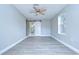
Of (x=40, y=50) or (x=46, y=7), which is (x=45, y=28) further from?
(x=40, y=50)

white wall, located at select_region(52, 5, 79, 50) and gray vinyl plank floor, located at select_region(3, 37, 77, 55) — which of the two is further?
white wall, located at select_region(52, 5, 79, 50)

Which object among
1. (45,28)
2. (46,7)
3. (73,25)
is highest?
(46,7)

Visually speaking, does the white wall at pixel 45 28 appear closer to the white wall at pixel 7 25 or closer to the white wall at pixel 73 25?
the white wall at pixel 73 25

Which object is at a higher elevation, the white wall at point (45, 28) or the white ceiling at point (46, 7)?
the white ceiling at point (46, 7)

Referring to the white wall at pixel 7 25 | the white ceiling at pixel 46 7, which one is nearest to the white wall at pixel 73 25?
the white ceiling at pixel 46 7

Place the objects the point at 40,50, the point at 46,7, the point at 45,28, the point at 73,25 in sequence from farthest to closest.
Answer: the point at 45,28 < the point at 73,25 < the point at 46,7 < the point at 40,50

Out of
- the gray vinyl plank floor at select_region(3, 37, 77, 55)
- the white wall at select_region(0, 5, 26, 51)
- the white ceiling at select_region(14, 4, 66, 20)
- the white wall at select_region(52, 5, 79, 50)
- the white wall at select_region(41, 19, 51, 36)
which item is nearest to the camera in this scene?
the white ceiling at select_region(14, 4, 66, 20)

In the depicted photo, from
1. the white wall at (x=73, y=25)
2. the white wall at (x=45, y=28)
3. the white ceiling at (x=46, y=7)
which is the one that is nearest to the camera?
the white ceiling at (x=46, y=7)

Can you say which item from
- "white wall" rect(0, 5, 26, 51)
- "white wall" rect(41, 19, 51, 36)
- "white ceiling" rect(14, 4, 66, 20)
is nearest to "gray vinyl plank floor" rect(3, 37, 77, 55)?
"white wall" rect(0, 5, 26, 51)

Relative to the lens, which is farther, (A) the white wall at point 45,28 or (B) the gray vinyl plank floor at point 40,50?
(A) the white wall at point 45,28

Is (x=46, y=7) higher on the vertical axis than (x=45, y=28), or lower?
higher

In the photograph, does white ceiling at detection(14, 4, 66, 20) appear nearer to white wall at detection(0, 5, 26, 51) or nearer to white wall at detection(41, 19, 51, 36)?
white wall at detection(0, 5, 26, 51)

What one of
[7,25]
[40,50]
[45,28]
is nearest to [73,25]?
[40,50]
